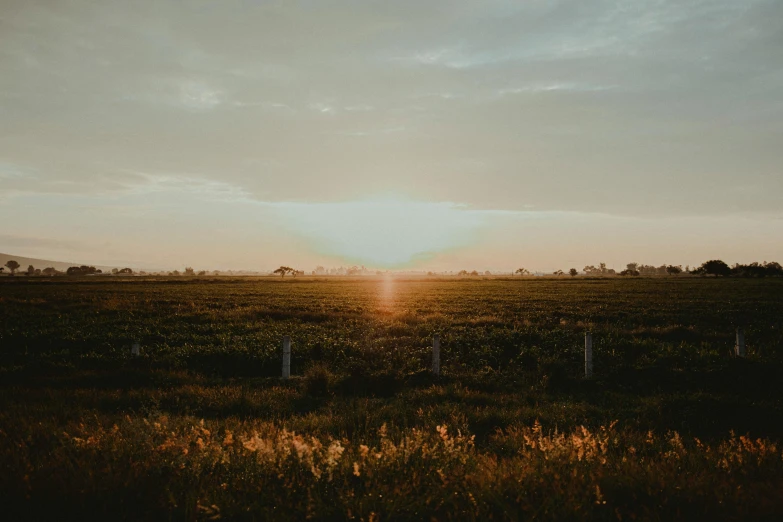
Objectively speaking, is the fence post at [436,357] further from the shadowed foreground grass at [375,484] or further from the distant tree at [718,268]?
the distant tree at [718,268]

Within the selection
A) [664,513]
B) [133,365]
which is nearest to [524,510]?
[664,513]

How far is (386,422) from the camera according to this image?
28.3 feet

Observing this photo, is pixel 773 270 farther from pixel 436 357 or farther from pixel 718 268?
pixel 436 357

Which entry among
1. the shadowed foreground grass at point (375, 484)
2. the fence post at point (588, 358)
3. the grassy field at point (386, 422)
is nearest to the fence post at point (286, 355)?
the grassy field at point (386, 422)

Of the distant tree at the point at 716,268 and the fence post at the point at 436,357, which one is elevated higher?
the distant tree at the point at 716,268

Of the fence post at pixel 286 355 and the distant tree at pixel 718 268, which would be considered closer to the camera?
the fence post at pixel 286 355

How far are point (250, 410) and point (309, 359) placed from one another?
6226 mm

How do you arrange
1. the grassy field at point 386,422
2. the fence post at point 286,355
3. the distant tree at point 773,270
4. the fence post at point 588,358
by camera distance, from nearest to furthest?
the grassy field at point 386,422 → the fence post at point 286,355 → the fence post at point 588,358 → the distant tree at point 773,270

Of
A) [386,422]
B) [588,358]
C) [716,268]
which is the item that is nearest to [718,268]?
[716,268]

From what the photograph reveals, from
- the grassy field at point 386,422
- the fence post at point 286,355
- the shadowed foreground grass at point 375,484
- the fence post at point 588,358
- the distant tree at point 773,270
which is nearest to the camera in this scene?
the shadowed foreground grass at point 375,484

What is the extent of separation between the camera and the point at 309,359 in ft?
52.1

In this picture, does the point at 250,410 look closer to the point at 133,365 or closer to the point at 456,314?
the point at 133,365

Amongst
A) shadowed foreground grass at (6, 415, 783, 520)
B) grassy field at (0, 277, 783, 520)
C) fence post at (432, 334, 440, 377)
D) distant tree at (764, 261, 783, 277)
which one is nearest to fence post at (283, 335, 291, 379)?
grassy field at (0, 277, 783, 520)

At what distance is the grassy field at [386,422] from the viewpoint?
4.11m
